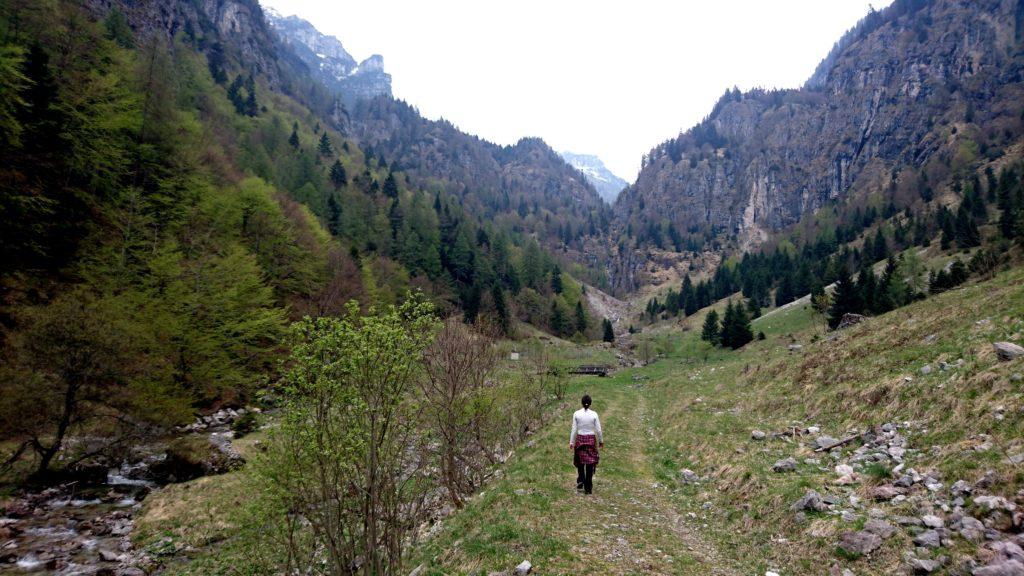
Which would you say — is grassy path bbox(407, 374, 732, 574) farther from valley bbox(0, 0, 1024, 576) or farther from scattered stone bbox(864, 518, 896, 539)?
scattered stone bbox(864, 518, 896, 539)

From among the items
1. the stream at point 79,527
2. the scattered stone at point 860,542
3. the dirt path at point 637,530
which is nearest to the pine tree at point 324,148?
the stream at point 79,527

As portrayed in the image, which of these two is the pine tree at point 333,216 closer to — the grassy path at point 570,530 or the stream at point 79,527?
the stream at point 79,527

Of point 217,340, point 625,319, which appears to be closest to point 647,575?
point 217,340

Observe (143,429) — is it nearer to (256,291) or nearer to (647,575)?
(256,291)

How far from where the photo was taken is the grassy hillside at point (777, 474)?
804 cm

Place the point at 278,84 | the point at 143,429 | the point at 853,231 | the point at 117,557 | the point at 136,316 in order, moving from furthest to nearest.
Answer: the point at 278,84
the point at 853,231
the point at 136,316
the point at 143,429
the point at 117,557

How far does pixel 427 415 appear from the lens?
15.3 metres

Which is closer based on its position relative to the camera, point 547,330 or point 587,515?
point 587,515

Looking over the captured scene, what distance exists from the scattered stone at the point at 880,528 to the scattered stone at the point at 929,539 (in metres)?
0.44

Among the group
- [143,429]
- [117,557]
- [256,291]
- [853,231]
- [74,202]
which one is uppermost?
[853,231]

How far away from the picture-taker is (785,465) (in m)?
11.8

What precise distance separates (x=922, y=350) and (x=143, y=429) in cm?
3856

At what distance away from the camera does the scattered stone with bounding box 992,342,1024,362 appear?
1104 cm

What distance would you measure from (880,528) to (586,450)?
6.35 m
